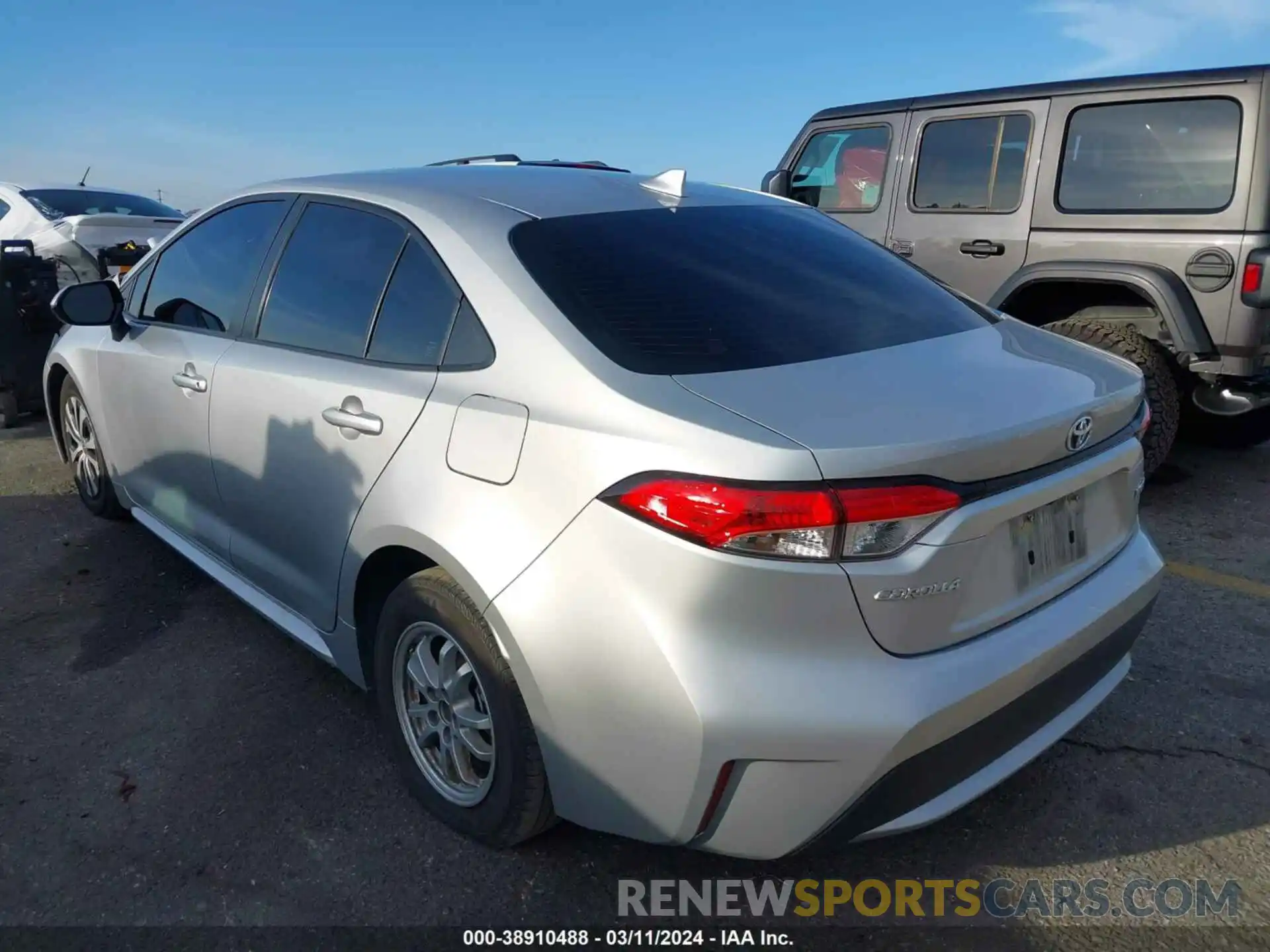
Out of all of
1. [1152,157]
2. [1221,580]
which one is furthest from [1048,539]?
[1152,157]

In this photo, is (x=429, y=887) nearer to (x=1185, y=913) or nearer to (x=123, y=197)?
(x=1185, y=913)

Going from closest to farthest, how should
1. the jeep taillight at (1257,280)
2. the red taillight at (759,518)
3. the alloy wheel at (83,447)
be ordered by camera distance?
the red taillight at (759,518), the jeep taillight at (1257,280), the alloy wheel at (83,447)

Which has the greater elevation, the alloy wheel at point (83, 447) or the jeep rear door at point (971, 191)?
the jeep rear door at point (971, 191)

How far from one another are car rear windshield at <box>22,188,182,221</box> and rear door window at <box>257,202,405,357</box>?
736 centimetres

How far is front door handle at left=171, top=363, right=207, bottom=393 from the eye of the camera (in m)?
→ 3.28

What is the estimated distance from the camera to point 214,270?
3518mm

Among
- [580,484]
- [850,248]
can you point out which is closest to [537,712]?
[580,484]

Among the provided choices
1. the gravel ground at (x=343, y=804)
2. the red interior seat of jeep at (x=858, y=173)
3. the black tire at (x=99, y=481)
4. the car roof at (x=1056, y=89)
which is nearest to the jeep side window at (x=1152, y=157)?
the car roof at (x=1056, y=89)

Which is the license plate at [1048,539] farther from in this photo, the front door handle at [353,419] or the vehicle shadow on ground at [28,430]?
the vehicle shadow on ground at [28,430]

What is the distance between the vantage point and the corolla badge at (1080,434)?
213 cm

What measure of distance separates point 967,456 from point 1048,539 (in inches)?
15.7

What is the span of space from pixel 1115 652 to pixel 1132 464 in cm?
47

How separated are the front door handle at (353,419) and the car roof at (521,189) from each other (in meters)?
0.57

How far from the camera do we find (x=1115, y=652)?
8.00 feet
